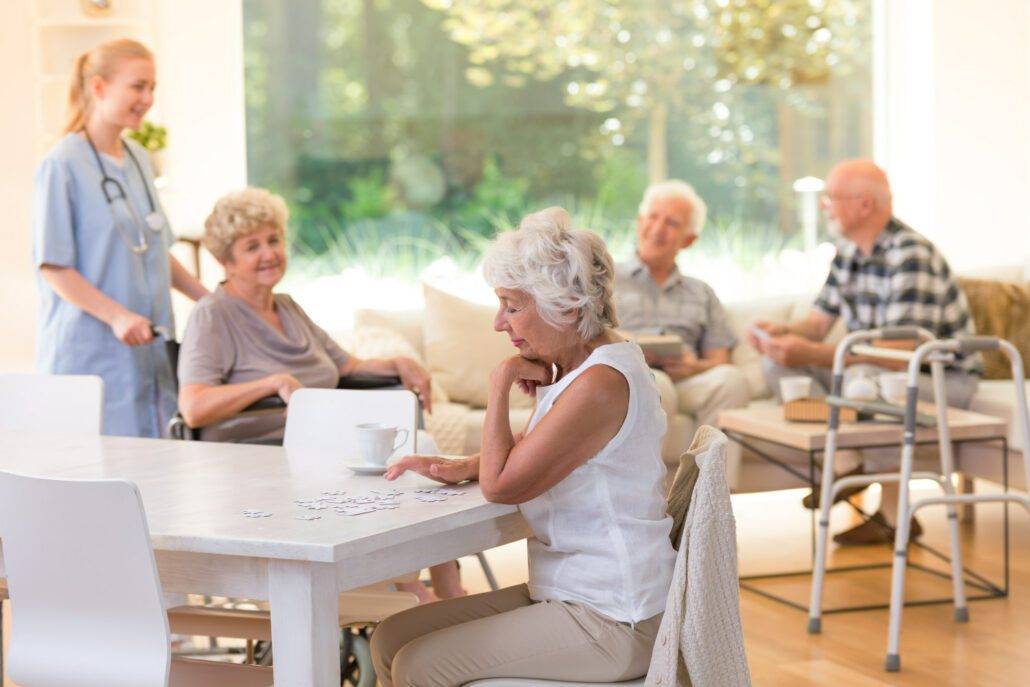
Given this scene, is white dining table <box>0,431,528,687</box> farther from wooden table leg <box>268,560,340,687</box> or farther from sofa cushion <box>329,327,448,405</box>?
sofa cushion <box>329,327,448,405</box>

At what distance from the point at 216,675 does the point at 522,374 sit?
694mm

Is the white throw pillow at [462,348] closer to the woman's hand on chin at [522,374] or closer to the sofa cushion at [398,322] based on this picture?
the sofa cushion at [398,322]

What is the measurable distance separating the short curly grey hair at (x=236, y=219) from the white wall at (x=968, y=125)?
13.4 ft

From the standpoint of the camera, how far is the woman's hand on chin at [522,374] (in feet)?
7.20

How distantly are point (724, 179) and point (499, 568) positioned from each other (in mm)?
3109

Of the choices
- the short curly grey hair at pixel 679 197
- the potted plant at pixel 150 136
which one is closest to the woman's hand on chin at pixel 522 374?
the short curly grey hair at pixel 679 197

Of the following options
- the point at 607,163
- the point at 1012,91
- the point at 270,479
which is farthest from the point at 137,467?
the point at 1012,91

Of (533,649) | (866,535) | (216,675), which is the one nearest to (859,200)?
Answer: (866,535)

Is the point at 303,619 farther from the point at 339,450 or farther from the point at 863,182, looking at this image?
the point at 863,182

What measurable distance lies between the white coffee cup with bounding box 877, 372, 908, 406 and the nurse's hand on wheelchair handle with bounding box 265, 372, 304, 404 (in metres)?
1.69

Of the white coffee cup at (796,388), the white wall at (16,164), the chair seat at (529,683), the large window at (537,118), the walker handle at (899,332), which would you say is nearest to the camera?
the chair seat at (529,683)

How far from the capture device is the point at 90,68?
11.7 feet

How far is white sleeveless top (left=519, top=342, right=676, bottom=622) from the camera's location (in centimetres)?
209

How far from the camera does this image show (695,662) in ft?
6.44
